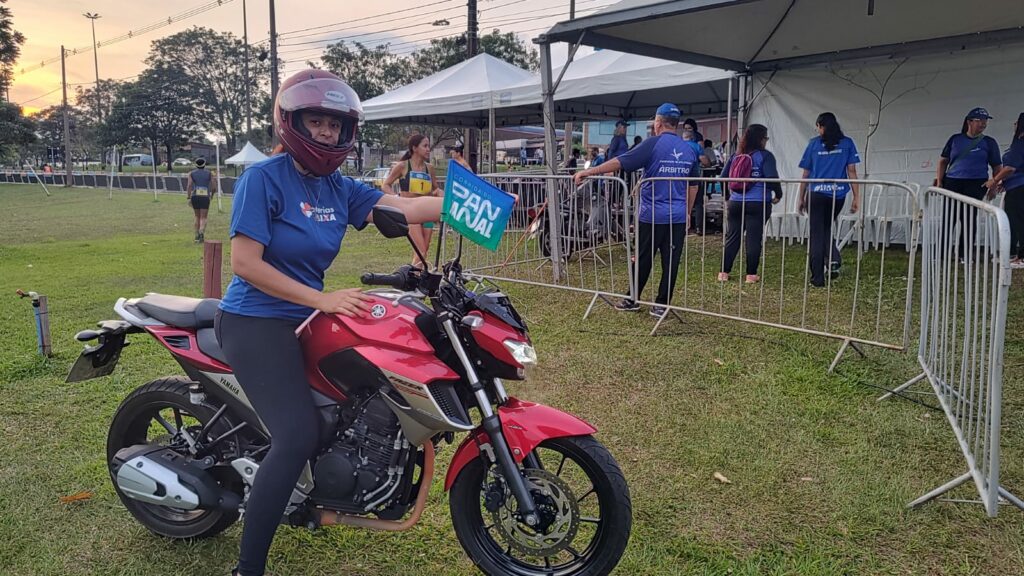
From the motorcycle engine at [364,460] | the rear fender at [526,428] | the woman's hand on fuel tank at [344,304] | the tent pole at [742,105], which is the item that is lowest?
the motorcycle engine at [364,460]

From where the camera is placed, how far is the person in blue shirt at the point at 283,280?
2230 millimetres

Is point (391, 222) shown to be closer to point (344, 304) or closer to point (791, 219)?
point (344, 304)

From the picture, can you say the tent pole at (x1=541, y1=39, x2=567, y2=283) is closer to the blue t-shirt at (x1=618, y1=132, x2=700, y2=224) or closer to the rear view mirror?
the blue t-shirt at (x1=618, y1=132, x2=700, y2=224)

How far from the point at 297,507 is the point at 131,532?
102cm

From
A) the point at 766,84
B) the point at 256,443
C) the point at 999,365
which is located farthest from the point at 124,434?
the point at 766,84

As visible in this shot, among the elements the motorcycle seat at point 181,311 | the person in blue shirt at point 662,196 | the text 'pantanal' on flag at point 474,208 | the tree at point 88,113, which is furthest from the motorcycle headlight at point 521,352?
the tree at point 88,113

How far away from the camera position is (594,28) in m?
7.36

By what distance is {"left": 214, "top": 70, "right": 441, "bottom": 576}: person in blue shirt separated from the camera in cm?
223

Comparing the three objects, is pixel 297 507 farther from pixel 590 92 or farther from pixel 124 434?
pixel 590 92

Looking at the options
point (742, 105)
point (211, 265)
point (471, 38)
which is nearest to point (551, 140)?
point (742, 105)

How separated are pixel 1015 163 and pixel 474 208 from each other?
8.09 metres

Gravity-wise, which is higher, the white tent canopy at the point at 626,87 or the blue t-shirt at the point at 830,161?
the white tent canopy at the point at 626,87

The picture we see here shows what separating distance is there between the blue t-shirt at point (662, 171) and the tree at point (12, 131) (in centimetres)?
2109

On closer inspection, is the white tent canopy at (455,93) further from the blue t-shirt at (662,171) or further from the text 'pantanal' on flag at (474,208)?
the text 'pantanal' on flag at (474,208)
